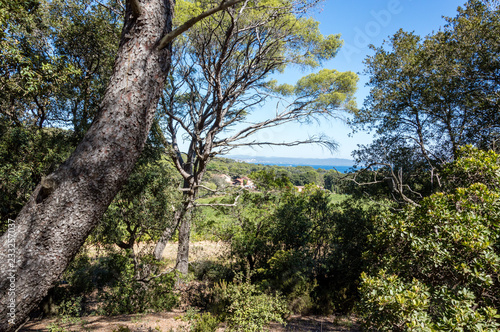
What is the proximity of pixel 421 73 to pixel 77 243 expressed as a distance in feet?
26.4

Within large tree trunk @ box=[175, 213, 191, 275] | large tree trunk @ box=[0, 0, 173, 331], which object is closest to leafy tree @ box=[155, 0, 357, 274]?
large tree trunk @ box=[175, 213, 191, 275]

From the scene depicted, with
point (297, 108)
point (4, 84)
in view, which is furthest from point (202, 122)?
point (4, 84)

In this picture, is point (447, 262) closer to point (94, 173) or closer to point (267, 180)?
point (94, 173)

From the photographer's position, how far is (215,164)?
9391 millimetres

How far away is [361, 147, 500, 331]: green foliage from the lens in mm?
2029

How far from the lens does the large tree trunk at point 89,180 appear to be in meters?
1.40

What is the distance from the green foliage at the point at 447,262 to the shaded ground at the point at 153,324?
336 centimetres

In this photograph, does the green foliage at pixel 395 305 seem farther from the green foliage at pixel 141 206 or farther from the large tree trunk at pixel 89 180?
the green foliage at pixel 141 206

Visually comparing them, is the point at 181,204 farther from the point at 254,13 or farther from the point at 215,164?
the point at 254,13

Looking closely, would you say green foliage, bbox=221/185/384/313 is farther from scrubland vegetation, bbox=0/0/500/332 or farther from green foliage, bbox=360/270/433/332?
green foliage, bbox=360/270/433/332

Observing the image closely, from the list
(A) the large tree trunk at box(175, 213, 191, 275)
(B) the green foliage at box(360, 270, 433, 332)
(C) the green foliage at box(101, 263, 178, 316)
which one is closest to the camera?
(B) the green foliage at box(360, 270, 433, 332)

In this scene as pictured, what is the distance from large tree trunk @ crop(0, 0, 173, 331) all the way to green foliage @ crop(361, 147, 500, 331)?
8.20 ft

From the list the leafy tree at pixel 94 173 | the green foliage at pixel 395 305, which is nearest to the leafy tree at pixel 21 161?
the leafy tree at pixel 94 173

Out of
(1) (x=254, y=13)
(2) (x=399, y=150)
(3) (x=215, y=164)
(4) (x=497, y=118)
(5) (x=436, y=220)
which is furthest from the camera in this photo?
(3) (x=215, y=164)
